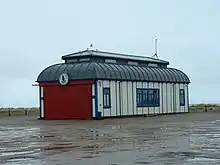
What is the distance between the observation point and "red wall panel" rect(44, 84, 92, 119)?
46406 millimetres

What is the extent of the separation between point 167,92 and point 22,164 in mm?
43321

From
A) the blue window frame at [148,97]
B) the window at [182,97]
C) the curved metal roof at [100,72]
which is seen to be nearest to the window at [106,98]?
the curved metal roof at [100,72]

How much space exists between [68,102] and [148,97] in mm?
9110

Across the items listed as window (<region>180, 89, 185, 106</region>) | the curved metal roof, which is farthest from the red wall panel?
window (<region>180, 89, 185, 106</region>)

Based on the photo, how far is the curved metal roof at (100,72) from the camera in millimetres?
46438

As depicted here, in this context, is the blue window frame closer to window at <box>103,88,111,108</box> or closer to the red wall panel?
window at <box>103,88,111,108</box>

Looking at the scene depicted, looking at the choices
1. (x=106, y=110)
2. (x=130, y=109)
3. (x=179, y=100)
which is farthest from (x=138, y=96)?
(x=179, y=100)

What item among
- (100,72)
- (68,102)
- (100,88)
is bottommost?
(68,102)

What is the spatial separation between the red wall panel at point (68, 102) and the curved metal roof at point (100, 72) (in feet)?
3.10

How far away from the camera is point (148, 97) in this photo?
53000 mm

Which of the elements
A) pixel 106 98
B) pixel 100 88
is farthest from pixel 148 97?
pixel 100 88

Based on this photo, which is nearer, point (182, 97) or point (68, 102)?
point (68, 102)

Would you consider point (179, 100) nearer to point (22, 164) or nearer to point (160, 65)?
point (160, 65)

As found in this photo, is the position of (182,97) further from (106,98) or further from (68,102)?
(68,102)
